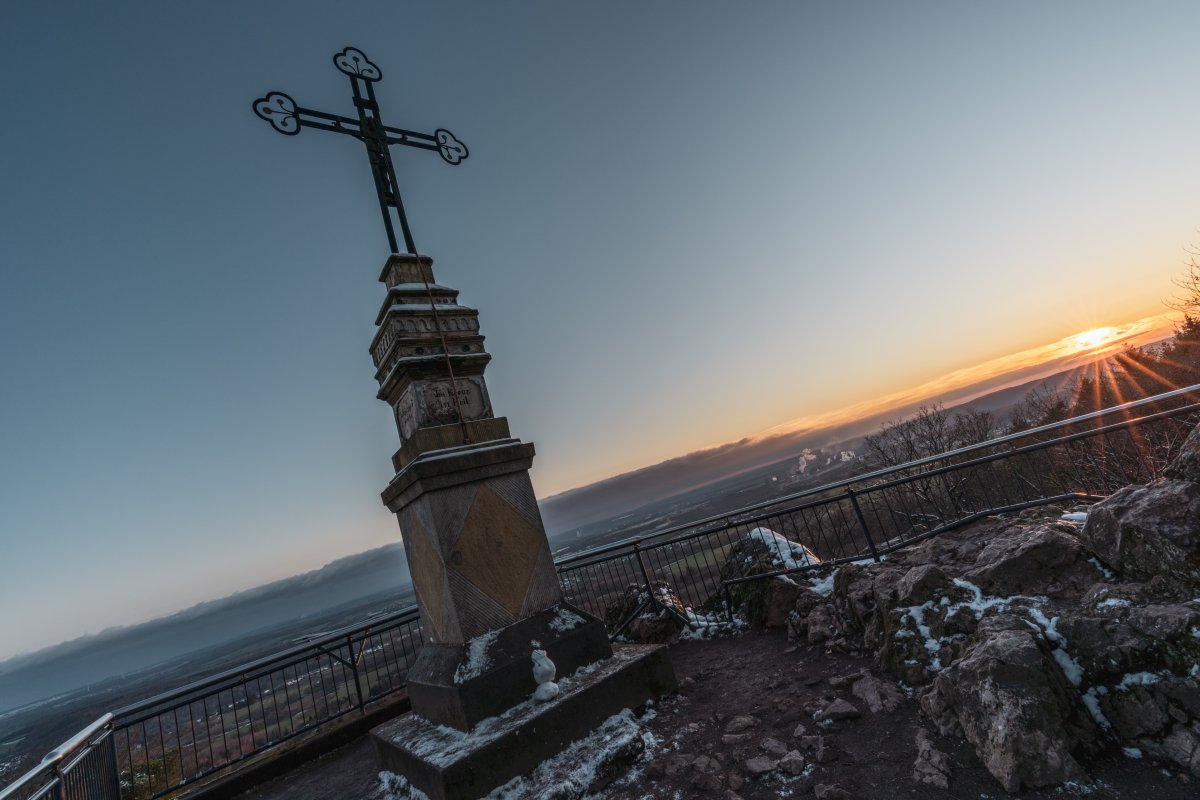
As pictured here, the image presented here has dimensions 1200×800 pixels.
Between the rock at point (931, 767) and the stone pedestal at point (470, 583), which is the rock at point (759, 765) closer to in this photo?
the rock at point (931, 767)

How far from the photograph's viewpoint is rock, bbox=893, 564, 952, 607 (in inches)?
143

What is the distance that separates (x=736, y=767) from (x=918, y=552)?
2939 millimetres

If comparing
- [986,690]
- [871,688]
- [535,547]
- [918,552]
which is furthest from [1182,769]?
[535,547]

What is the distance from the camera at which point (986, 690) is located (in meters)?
2.55

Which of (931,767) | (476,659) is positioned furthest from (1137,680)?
(476,659)

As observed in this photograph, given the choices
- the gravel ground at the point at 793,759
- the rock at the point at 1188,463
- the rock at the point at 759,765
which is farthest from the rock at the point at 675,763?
the rock at the point at 1188,463

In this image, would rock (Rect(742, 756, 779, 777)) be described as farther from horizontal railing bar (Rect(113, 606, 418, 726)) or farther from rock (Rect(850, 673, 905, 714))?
horizontal railing bar (Rect(113, 606, 418, 726))

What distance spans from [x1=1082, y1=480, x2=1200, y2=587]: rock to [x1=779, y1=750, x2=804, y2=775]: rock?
2.35 metres

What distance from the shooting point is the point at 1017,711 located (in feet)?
7.91

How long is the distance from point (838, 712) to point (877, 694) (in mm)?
315

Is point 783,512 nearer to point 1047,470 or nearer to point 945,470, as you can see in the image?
point 945,470

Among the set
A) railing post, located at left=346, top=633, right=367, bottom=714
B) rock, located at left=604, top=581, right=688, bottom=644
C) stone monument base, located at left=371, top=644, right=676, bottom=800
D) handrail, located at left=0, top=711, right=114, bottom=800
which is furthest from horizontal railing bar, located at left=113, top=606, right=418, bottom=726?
rock, located at left=604, top=581, right=688, bottom=644

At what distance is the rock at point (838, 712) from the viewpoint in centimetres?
317

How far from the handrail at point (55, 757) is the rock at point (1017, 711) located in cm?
554
